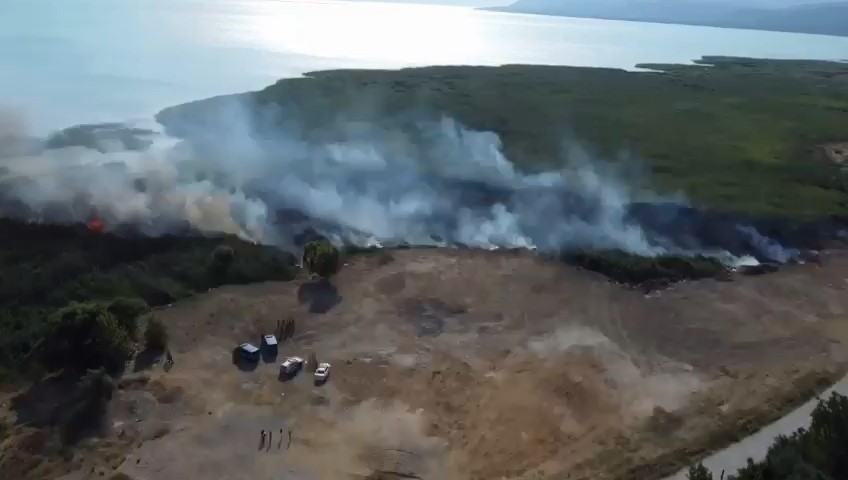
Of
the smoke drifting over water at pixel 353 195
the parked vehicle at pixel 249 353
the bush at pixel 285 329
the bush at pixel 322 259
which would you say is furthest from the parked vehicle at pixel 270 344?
the smoke drifting over water at pixel 353 195

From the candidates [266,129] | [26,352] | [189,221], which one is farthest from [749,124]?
[26,352]

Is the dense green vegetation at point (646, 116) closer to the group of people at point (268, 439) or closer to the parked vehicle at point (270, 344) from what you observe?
the parked vehicle at point (270, 344)

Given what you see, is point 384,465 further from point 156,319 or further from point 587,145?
point 587,145

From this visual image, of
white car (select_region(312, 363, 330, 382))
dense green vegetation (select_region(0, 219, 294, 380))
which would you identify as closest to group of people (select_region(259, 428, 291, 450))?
white car (select_region(312, 363, 330, 382))

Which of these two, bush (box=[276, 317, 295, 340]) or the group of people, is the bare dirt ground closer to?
the group of people

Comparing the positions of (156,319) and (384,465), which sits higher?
(156,319)

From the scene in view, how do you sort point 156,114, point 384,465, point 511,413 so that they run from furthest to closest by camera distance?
point 156,114 → point 511,413 → point 384,465

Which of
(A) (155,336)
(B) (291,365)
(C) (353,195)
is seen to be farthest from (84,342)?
(C) (353,195)
